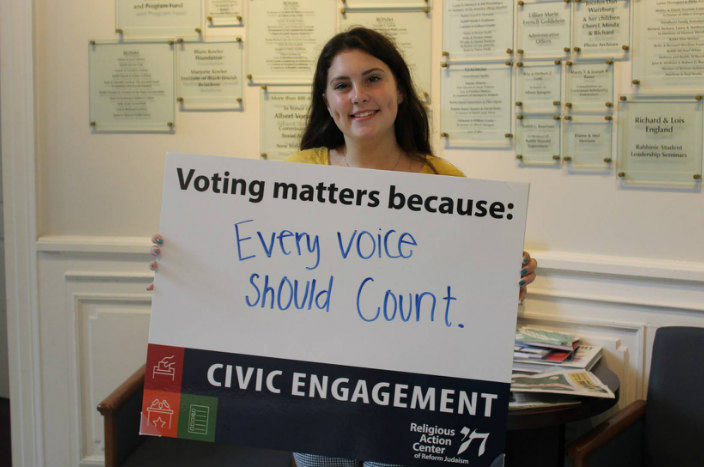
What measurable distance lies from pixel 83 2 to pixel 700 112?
208 cm

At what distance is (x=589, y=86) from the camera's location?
2008 millimetres

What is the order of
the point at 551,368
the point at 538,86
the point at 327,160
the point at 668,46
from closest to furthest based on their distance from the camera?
1. the point at 327,160
2. the point at 551,368
3. the point at 668,46
4. the point at 538,86

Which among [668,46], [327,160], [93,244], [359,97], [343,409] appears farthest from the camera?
[93,244]

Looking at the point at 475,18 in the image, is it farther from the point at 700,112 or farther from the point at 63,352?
the point at 63,352

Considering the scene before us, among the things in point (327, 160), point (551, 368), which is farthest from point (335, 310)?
point (551, 368)

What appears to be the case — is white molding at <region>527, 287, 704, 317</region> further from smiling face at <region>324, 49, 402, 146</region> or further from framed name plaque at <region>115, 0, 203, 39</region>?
framed name plaque at <region>115, 0, 203, 39</region>

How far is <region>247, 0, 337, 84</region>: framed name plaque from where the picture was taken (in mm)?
2166

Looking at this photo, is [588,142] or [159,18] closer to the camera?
[588,142]

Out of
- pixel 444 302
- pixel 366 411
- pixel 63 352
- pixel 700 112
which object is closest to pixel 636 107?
pixel 700 112

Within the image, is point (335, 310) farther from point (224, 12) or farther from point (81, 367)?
point (81, 367)

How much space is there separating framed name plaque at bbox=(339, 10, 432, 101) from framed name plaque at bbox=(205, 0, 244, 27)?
39cm

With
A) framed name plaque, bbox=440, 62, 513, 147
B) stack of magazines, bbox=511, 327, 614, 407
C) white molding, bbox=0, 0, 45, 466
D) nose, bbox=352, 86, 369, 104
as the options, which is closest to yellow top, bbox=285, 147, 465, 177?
nose, bbox=352, 86, 369, 104

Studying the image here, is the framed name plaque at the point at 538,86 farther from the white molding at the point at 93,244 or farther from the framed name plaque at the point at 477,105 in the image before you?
the white molding at the point at 93,244

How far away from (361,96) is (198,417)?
0.69 metres
